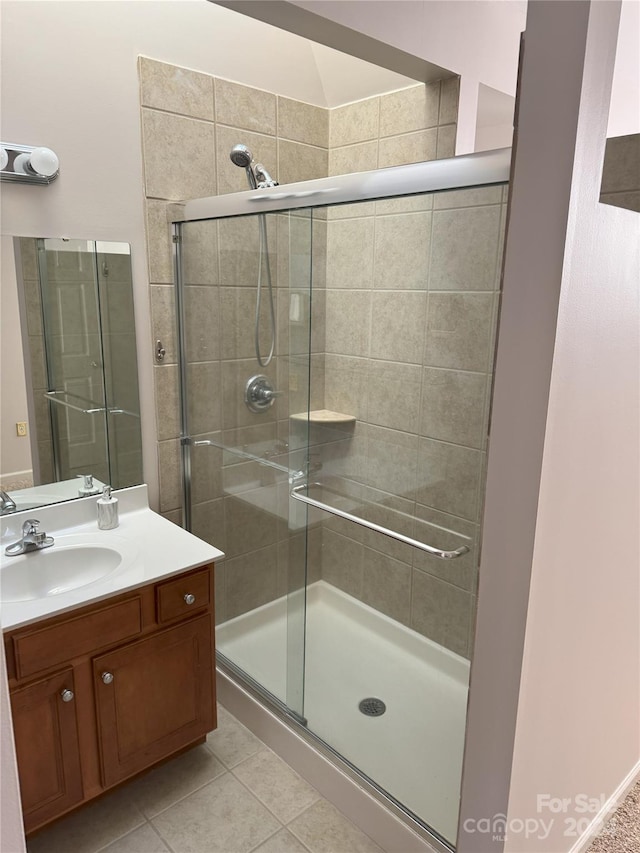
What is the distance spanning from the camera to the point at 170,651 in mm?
1832

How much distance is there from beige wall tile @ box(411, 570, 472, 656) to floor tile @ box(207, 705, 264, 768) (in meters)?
0.72

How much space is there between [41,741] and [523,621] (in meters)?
1.29

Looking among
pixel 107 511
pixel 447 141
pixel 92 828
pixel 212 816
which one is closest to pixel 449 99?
pixel 447 141

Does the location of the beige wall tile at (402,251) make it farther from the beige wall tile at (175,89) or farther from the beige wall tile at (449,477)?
the beige wall tile at (175,89)

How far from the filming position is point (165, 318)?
218 cm

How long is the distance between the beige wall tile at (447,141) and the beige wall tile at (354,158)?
0.31m

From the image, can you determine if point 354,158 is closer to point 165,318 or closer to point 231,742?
point 165,318

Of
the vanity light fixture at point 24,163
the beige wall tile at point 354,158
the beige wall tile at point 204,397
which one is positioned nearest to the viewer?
the vanity light fixture at point 24,163

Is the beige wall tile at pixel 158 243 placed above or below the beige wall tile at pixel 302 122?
below

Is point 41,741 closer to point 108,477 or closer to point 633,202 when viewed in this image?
point 108,477

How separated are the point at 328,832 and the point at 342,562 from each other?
0.92 m

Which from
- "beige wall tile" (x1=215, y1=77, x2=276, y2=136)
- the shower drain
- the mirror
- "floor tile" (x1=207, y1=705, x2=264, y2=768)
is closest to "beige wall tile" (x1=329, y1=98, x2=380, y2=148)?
"beige wall tile" (x1=215, y1=77, x2=276, y2=136)

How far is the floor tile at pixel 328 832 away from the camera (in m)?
1.73

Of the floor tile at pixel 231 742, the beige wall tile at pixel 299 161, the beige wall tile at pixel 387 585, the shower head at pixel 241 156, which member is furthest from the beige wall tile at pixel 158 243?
the floor tile at pixel 231 742
